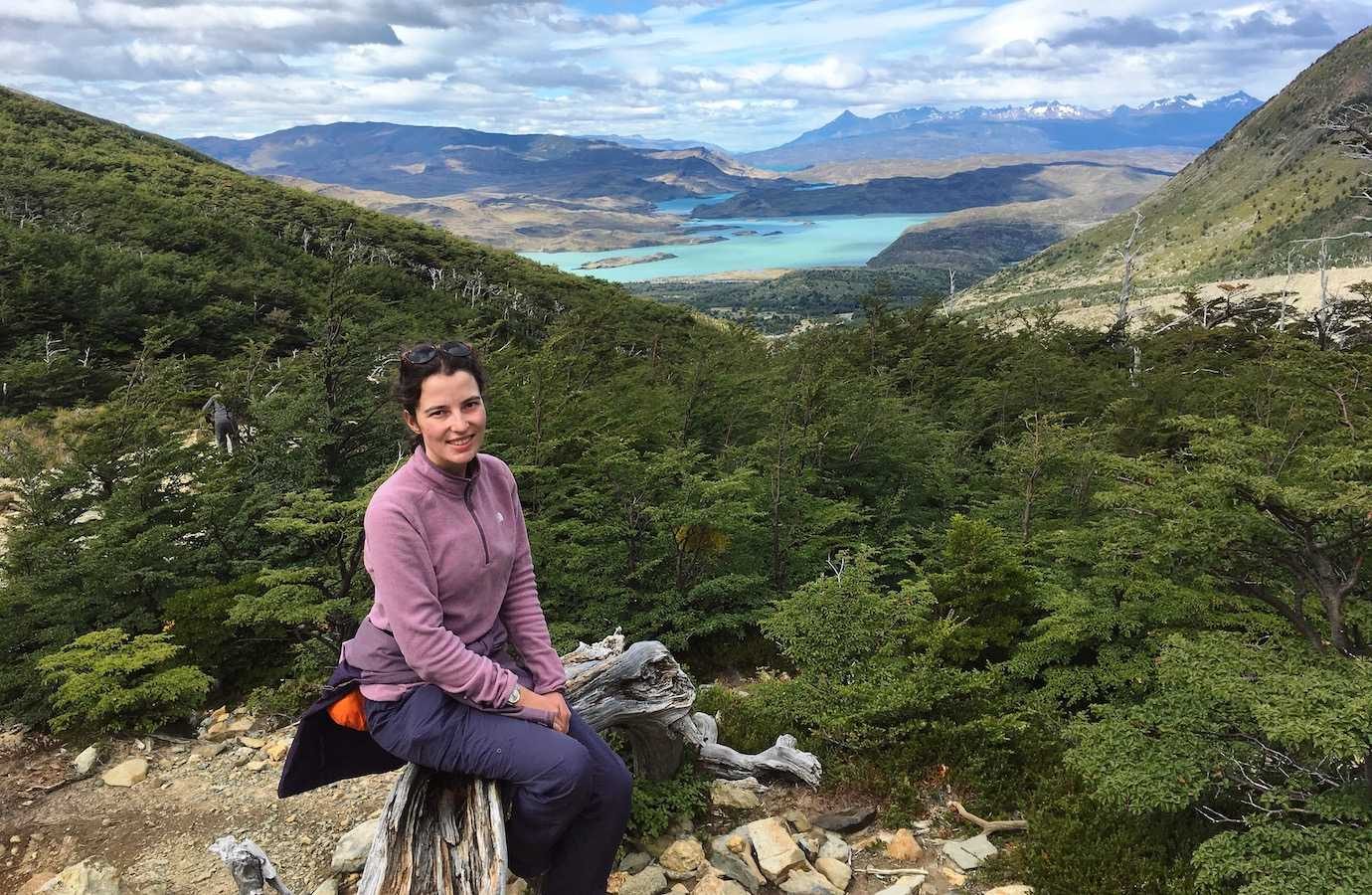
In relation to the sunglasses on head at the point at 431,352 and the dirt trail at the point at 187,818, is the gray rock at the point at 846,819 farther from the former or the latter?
the sunglasses on head at the point at 431,352

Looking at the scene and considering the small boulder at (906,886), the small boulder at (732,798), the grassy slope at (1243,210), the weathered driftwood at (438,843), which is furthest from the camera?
the grassy slope at (1243,210)

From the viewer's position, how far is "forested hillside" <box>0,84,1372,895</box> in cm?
344

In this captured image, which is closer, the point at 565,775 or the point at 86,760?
the point at 565,775

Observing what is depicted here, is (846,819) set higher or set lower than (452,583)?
lower

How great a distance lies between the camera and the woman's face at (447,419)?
255cm

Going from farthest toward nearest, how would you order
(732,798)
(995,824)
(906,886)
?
(732,798), (995,824), (906,886)

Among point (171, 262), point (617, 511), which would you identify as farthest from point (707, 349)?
point (171, 262)

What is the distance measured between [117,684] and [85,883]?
2.01 metres

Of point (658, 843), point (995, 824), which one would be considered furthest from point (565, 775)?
point (995, 824)

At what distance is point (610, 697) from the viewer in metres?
3.54

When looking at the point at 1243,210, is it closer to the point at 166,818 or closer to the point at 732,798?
the point at 732,798

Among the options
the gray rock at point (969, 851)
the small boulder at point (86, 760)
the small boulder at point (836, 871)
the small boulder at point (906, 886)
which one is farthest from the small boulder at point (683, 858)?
the small boulder at point (86, 760)

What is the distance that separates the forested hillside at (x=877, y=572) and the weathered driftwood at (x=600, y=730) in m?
0.46

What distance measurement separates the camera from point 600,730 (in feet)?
11.8
